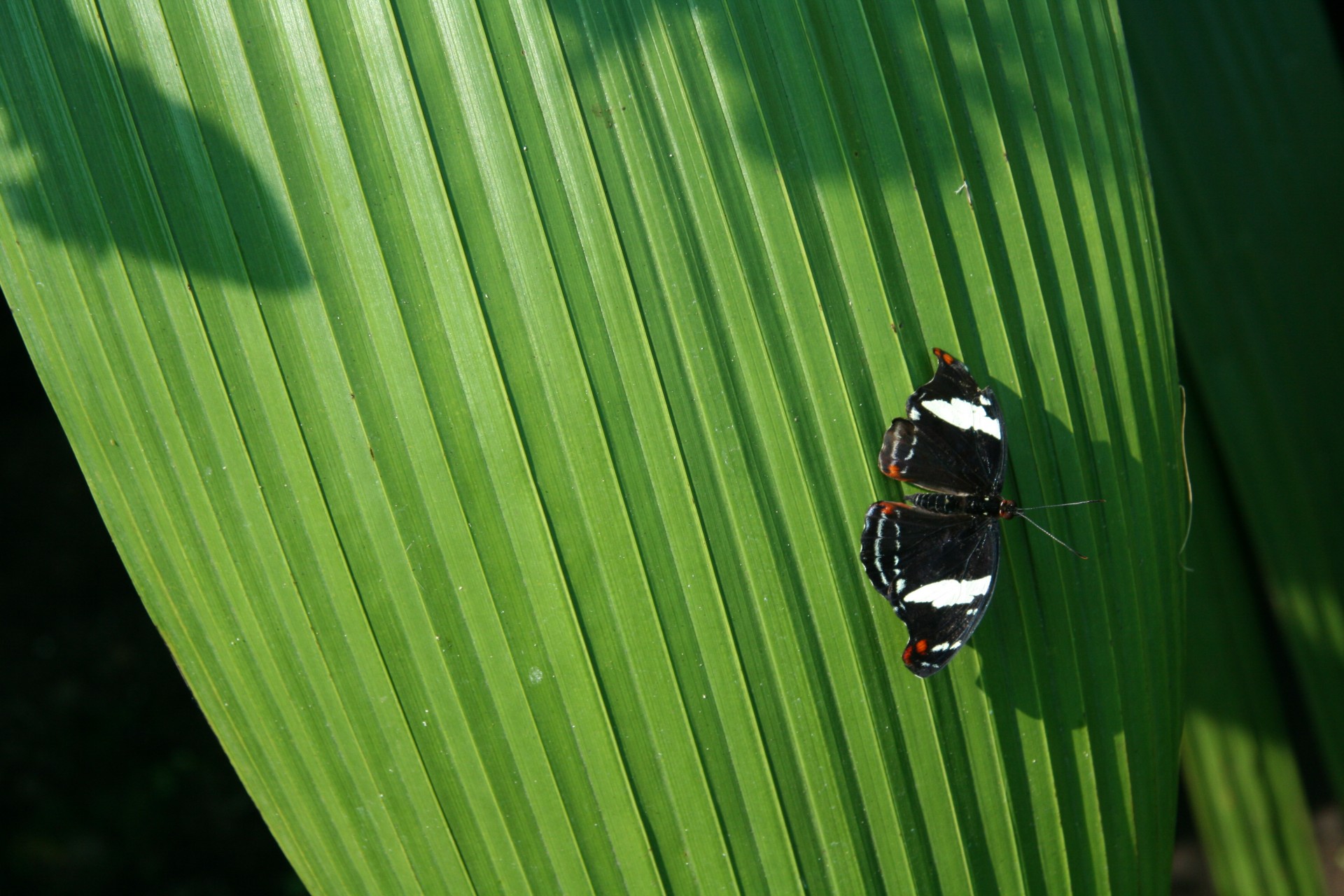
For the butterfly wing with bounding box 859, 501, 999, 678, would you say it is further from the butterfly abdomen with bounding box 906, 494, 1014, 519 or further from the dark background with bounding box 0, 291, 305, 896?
the dark background with bounding box 0, 291, 305, 896

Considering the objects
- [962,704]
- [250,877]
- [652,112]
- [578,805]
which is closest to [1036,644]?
[962,704]

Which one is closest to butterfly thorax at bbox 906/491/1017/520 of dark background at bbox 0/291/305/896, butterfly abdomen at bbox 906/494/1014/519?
butterfly abdomen at bbox 906/494/1014/519

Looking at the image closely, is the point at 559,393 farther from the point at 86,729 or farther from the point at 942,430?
the point at 86,729

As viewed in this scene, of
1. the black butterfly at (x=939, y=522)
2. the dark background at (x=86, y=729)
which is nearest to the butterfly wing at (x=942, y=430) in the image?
the black butterfly at (x=939, y=522)

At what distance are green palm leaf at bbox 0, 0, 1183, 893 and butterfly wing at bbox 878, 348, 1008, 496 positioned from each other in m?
0.03

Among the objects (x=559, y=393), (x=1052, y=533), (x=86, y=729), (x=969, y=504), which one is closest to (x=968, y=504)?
(x=969, y=504)

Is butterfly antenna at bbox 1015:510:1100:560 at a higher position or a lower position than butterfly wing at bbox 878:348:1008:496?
lower

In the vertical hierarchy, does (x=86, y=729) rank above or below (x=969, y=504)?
below

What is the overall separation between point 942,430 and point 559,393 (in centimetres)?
40

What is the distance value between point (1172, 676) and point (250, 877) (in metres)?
1.99

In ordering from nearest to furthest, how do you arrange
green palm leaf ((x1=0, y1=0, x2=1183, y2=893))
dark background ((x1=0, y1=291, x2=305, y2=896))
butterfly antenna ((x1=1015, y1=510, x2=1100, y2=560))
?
1. green palm leaf ((x1=0, y1=0, x2=1183, y2=893))
2. butterfly antenna ((x1=1015, y1=510, x2=1100, y2=560))
3. dark background ((x1=0, y1=291, x2=305, y2=896))

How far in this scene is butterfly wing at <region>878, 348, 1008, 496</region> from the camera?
824 millimetres

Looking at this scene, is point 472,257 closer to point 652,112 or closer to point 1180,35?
point 652,112

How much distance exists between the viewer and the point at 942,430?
83cm
